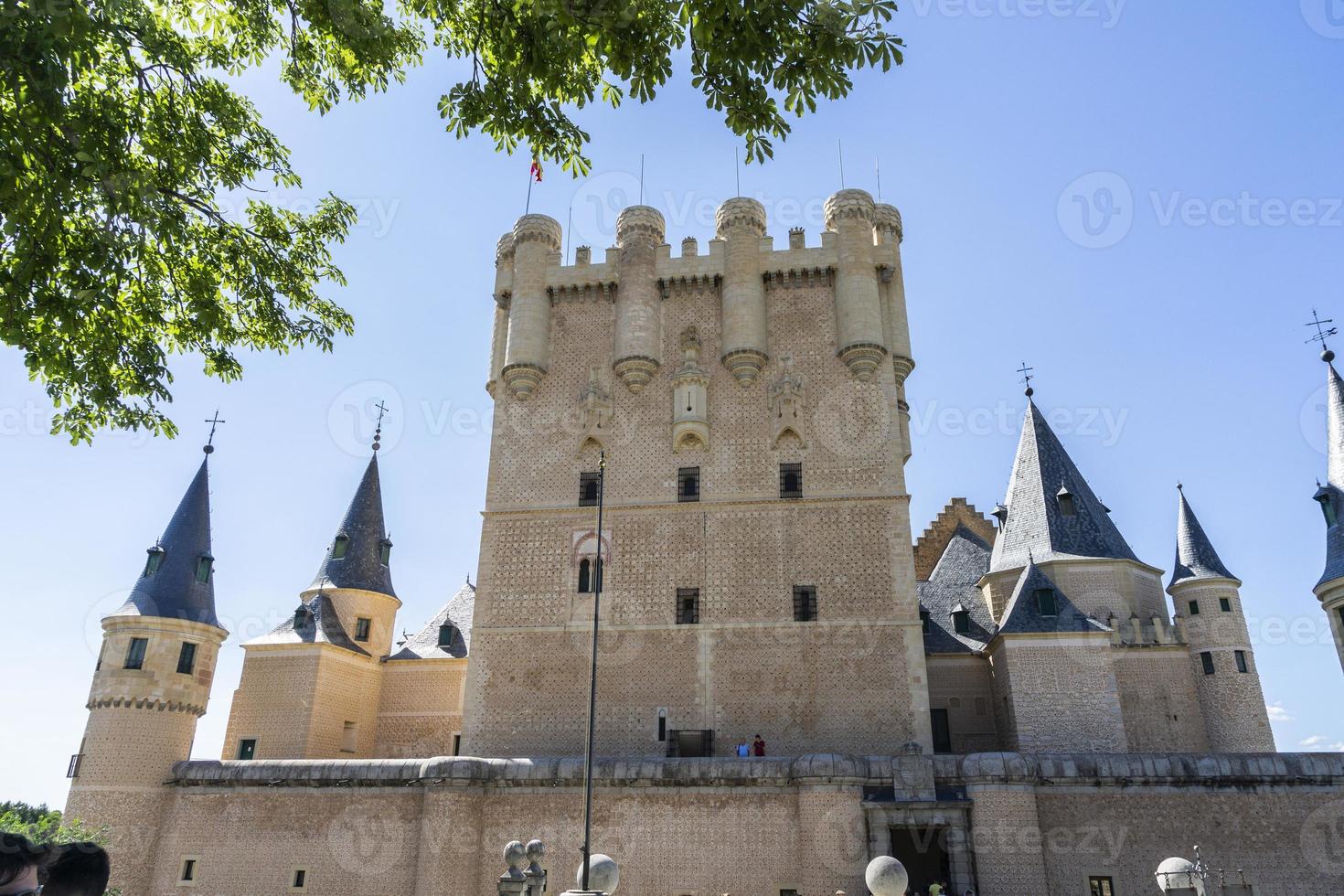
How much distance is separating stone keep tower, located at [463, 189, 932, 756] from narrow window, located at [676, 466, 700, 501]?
6cm

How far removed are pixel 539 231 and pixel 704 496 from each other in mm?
11451

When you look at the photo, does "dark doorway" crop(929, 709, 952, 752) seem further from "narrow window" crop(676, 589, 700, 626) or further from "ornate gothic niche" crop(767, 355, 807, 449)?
"ornate gothic niche" crop(767, 355, 807, 449)

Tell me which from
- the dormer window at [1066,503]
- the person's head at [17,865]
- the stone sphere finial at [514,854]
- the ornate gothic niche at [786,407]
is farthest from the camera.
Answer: the dormer window at [1066,503]

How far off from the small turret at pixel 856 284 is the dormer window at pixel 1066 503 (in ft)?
28.3

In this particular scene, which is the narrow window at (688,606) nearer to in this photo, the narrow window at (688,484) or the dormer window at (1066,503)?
the narrow window at (688,484)

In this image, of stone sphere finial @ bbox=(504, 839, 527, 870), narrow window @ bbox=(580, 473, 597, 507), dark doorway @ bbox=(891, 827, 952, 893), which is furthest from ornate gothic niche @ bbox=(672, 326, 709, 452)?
stone sphere finial @ bbox=(504, 839, 527, 870)

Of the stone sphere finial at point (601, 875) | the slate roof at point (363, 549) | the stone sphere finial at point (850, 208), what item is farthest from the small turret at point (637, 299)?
the stone sphere finial at point (601, 875)

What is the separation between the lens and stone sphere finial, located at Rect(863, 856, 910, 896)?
13234 mm

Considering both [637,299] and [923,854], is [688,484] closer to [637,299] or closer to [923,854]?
[637,299]

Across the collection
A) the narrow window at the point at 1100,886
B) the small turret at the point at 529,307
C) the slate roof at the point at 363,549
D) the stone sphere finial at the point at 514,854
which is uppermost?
the small turret at the point at 529,307

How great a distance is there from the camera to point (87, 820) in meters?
22.3

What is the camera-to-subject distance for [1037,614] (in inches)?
1013

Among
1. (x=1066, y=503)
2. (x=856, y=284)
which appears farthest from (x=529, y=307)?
(x=1066, y=503)

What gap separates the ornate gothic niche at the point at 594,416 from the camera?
27.9m
